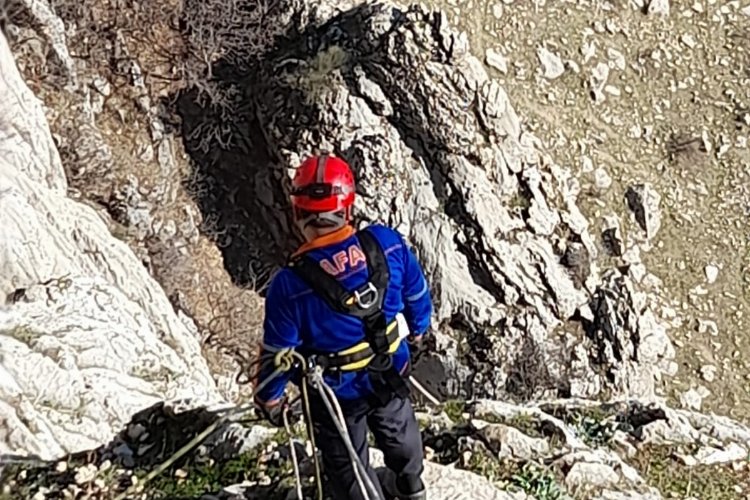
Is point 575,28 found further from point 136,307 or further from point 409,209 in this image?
point 136,307

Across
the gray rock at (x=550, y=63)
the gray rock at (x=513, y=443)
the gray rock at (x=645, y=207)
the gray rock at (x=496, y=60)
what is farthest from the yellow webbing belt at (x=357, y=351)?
the gray rock at (x=550, y=63)

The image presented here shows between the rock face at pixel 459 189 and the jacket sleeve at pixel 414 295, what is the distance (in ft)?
30.4

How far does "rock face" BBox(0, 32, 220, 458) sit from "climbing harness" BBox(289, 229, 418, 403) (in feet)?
8.11

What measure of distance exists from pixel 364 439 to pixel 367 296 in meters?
0.82

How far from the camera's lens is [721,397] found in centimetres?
1380

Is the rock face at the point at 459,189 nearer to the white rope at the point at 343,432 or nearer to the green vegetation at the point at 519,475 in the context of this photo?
the green vegetation at the point at 519,475

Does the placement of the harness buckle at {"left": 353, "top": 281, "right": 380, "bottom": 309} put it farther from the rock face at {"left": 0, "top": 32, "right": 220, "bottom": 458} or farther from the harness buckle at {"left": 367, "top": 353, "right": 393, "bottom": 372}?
the rock face at {"left": 0, "top": 32, "right": 220, "bottom": 458}

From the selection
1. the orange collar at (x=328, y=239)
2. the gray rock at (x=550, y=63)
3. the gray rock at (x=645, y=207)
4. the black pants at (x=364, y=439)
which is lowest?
the gray rock at (x=645, y=207)

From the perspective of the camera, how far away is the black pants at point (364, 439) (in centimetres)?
Answer: 460

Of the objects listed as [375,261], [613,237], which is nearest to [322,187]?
[375,261]

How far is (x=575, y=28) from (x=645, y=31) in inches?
49.2

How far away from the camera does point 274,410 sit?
4.54 metres

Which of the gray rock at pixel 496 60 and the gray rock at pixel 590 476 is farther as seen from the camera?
the gray rock at pixel 496 60

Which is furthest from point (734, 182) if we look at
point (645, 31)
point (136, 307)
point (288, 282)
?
point (288, 282)
